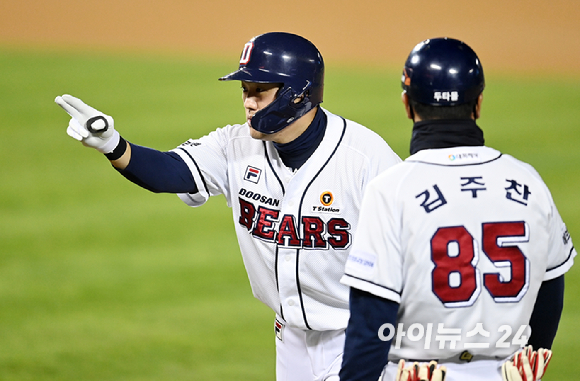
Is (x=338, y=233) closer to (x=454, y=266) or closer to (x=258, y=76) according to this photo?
(x=258, y=76)

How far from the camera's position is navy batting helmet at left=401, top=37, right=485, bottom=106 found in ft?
7.34

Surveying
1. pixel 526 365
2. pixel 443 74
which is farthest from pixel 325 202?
pixel 526 365

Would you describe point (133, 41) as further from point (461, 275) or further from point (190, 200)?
point (461, 275)

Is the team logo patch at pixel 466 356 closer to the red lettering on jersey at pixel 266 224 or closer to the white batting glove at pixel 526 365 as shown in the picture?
the white batting glove at pixel 526 365

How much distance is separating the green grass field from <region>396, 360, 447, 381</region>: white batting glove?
286cm

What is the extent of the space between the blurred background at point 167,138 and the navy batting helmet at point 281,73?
2.49 meters

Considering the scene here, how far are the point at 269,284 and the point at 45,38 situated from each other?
17963 mm

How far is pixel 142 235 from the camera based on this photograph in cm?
786

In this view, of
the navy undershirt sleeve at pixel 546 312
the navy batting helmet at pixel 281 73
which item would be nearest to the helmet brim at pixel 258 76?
the navy batting helmet at pixel 281 73

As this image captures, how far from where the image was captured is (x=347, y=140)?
9.98ft

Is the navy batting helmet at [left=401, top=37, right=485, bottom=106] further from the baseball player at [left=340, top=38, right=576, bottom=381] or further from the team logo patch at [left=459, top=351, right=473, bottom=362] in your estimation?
the team logo patch at [left=459, top=351, right=473, bottom=362]

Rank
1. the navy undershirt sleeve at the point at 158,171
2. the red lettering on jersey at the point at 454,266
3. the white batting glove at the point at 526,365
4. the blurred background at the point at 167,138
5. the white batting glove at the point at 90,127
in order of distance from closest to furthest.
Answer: the red lettering on jersey at the point at 454,266
the white batting glove at the point at 526,365
the white batting glove at the point at 90,127
the navy undershirt sleeve at the point at 158,171
the blurred background at the point at 167,138

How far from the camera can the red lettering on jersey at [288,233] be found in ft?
9.70

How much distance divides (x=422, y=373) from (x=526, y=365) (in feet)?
1.09
